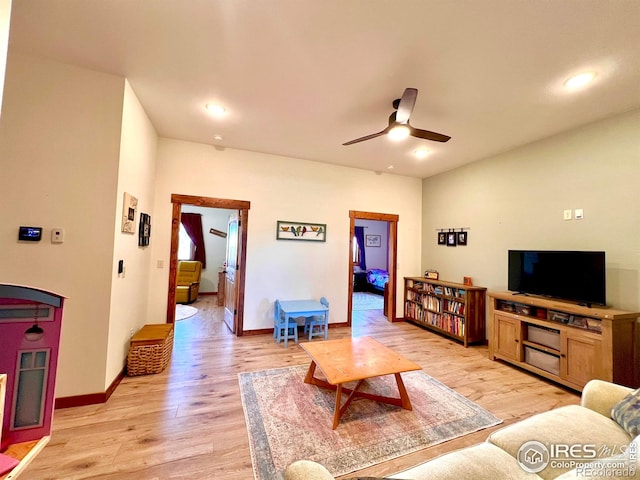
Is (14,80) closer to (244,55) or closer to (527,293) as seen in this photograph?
(244,55)

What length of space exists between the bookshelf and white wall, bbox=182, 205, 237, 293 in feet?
17.5

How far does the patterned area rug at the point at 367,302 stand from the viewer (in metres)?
6.42

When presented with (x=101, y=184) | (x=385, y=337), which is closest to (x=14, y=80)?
(x=101, y=184)

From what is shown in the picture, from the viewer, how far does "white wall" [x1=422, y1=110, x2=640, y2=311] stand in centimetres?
269

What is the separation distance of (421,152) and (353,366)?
323cm

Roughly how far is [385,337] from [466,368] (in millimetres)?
1277

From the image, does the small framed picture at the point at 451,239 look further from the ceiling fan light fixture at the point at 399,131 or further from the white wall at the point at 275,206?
the ceiling fan light fixture at the point at 399,131

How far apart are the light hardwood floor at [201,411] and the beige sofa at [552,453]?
66 cm

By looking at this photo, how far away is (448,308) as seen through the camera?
4.34m

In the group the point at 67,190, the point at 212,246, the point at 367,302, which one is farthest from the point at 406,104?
the point at 212,246

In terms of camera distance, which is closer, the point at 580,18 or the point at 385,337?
the point at 580,18

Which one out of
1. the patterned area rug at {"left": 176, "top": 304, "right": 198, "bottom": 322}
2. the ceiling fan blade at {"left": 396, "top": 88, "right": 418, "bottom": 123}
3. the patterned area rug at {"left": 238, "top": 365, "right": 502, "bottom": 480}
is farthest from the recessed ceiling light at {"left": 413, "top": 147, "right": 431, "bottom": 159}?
the patterned area rug at {"left": 176, "top": 304, "right": 198, "bottom": 322}

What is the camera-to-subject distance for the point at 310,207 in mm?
4582

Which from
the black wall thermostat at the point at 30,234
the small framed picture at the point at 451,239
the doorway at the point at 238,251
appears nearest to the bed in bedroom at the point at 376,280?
the small framed picture at the point at 451,239
